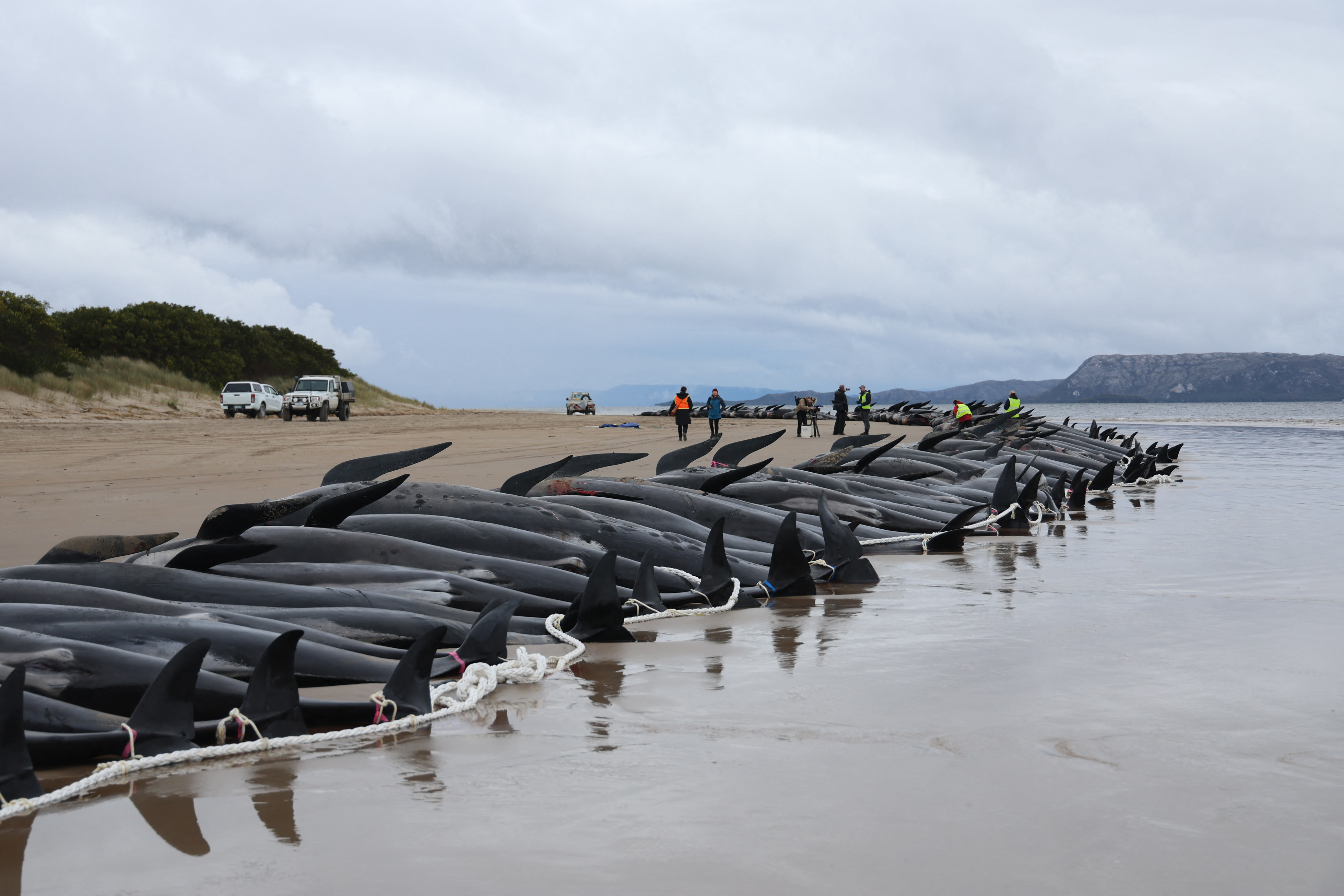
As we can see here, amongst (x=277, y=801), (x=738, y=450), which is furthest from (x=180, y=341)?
(x=277, y=801)

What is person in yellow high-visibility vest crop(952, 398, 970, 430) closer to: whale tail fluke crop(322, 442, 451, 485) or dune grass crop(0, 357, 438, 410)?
whale tail fluke crop(322, 442, 451, 485)

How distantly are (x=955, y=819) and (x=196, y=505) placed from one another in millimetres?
8680

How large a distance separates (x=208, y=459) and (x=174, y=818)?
14525 millimetres

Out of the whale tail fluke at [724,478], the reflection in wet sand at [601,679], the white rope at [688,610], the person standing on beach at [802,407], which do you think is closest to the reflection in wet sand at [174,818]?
the reflection in wet sand at [601,679]

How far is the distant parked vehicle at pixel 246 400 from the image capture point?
35000 mm

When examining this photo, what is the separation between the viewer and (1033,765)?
2908 millimetres

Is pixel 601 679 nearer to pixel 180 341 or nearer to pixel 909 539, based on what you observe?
pixel 909 539

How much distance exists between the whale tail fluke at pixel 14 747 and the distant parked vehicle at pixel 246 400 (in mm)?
33156

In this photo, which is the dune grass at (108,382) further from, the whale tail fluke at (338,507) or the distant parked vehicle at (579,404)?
the whale tail fluke at (338,507)

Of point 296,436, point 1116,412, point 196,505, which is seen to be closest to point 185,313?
point 296,436

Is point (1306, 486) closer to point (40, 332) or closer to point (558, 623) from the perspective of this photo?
point (558, 623)

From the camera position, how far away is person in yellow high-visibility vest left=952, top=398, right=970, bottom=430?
22.1 m

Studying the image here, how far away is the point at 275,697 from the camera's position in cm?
316

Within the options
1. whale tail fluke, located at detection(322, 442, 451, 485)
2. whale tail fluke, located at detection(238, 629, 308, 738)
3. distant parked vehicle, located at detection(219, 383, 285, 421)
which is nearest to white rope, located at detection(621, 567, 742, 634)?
whale tail fluke, located at detection(322, 442, 451, 485)
